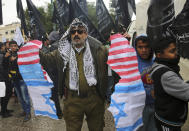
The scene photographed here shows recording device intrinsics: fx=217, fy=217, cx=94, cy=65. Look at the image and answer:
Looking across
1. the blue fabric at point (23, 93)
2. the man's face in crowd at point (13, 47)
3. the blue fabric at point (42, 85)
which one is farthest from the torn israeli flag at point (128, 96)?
the man's face in crowd at point (13, 47)

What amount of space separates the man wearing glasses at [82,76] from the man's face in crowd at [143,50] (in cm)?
44

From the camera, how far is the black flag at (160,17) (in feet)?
7.14

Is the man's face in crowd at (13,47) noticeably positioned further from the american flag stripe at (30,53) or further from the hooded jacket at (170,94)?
the hooded jacket at (170,94)

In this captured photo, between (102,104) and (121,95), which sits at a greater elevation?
(121,95)

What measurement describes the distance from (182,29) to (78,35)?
1.25 m

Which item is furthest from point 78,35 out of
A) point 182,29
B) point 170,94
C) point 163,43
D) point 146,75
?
point 170,94

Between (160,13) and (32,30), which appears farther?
(32,30)

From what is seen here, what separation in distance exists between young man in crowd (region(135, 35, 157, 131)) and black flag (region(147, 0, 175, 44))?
469 millimetres

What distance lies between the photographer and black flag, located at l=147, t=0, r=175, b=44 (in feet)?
7.14

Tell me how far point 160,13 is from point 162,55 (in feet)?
1.39

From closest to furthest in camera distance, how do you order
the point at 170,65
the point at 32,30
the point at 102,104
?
the point at 170,65 < the point at 102,104 < the point at 32,30

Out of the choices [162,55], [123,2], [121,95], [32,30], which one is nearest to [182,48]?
[162,55]

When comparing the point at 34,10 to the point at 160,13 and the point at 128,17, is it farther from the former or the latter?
the point at 160,13

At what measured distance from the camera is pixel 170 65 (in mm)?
2123
